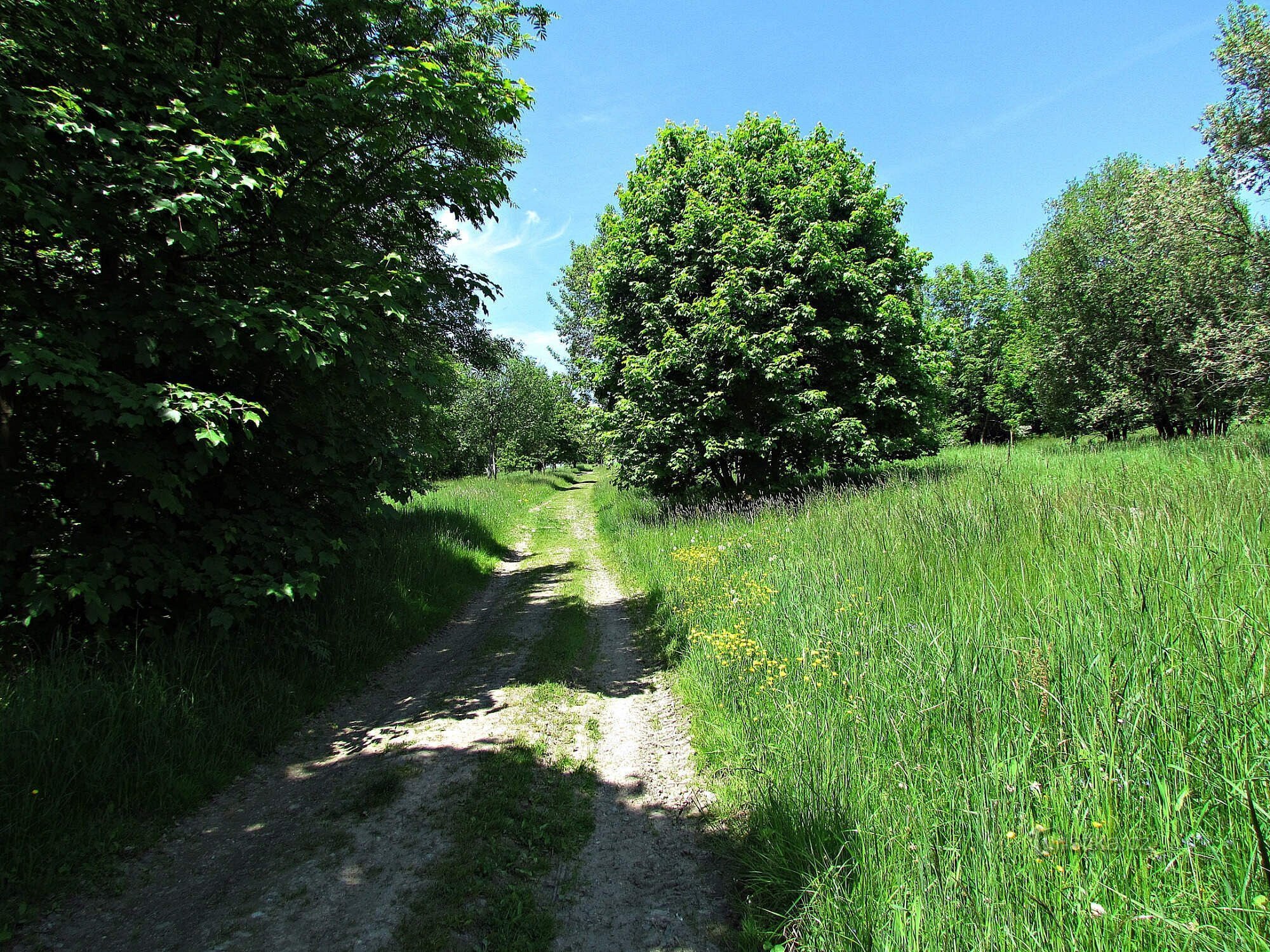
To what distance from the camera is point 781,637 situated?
492 cm

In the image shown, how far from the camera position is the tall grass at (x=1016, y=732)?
5.99 ft

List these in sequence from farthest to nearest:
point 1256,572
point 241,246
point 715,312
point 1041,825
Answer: point 715,312 → point 241,246 → point 1256,572 → point 1041,825

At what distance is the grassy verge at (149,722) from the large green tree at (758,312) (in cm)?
794

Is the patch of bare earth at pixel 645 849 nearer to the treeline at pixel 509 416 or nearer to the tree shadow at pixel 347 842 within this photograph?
the tree shadow at pixel 347 842

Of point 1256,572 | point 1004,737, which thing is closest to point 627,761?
point 1004,737

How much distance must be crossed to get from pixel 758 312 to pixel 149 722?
11524 mm

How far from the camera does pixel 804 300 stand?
1259 centimetres

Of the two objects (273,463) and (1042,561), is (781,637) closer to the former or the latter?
(1042,561)

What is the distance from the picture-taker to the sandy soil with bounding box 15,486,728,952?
2.66 meters

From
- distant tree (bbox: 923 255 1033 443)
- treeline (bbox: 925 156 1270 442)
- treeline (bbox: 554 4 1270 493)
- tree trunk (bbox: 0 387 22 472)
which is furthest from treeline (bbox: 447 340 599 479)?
distant tree (bbox: 923 255 1033 443)

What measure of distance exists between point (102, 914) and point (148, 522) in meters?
2.97

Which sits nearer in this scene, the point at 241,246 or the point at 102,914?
the point at 102,914

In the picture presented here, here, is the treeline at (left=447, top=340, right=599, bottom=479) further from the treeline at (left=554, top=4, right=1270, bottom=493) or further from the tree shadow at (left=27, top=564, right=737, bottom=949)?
the tree shadow at (left=27, top=564, right=737, bottom=949)

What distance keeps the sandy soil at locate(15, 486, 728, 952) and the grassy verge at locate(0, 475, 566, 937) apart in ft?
0.77
